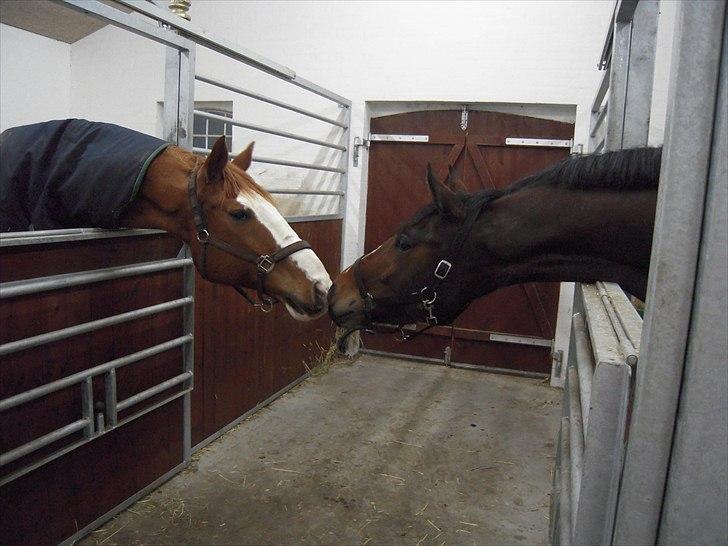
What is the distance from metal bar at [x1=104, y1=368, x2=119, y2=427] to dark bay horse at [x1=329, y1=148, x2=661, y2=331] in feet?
2.42

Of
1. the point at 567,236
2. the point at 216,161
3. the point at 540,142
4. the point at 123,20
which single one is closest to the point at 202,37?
the point at 123,20

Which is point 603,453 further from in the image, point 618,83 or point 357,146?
point 357,146

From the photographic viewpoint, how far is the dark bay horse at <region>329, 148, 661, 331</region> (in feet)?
3.63

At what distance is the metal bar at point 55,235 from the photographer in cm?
137

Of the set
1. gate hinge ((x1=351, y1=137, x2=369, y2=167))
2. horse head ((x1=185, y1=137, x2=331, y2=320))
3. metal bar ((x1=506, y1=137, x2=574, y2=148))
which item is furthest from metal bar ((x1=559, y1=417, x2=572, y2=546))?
gate hinge ((x1=351, y1=137, x2=369, y2=167))

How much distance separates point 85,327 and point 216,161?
0.64 m

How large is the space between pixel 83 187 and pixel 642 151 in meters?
1.44

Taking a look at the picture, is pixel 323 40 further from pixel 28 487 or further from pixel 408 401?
pixel 28 487

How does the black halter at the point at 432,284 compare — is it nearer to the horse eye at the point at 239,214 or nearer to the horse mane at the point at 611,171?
the horse mane at the point at 611,171

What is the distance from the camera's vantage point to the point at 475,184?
370 centimetres

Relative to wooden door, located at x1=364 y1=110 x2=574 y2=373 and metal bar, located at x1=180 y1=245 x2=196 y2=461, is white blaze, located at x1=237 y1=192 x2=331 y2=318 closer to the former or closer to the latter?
metal bar, located at x1=180 y1=245 x2=196 y2=461

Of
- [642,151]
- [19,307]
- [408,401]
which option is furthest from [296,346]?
[642,151]

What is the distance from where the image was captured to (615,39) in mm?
1798

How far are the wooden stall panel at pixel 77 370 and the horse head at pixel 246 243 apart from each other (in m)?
0.34
